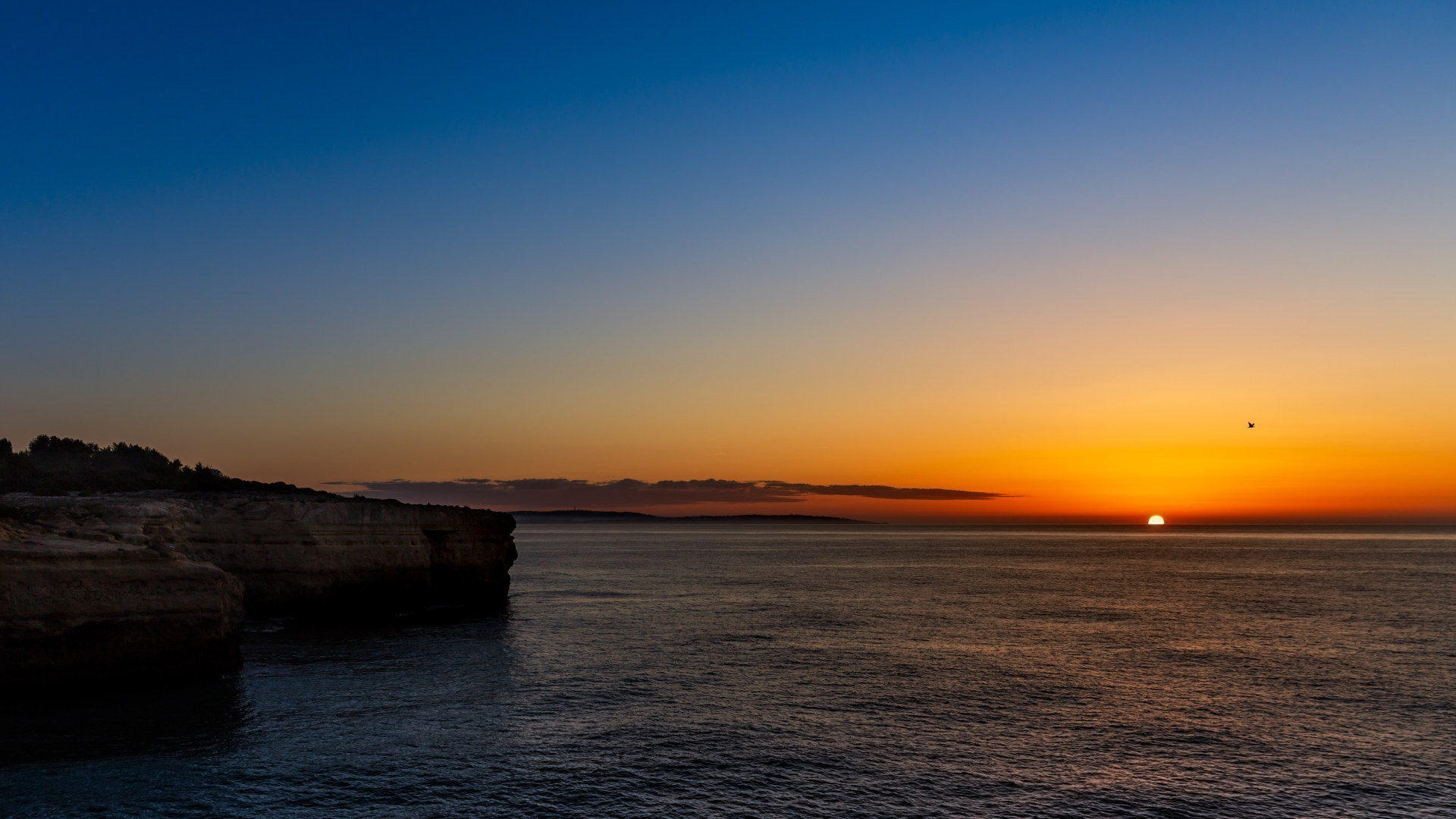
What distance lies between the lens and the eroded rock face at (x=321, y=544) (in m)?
39.1

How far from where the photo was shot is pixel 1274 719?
2328 centimetres

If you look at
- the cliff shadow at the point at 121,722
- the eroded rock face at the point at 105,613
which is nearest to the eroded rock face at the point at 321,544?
the eroded rock face at the point at 105,613

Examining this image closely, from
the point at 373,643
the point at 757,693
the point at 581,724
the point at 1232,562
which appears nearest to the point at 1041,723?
the point at 757,693

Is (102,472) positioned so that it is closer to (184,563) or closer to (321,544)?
(321,544)

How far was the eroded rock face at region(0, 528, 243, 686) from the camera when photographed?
23.0 m

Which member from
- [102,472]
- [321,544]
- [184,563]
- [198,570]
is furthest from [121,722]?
[102,472]

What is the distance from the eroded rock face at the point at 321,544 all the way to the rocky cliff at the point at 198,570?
2.6 inches

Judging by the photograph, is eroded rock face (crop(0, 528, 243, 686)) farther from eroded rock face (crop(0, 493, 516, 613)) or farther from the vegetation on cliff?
the vegetation on cliff

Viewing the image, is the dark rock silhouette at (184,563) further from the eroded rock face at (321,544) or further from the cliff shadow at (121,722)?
the cliff shadow at (121,722)

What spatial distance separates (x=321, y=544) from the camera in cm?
4416

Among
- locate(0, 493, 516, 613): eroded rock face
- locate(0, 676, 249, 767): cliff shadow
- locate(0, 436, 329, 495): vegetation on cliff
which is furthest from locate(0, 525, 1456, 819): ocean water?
locate(0, 436, 329, 495): vegetation on cliff

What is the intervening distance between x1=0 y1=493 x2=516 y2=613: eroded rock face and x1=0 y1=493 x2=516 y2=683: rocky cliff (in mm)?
65

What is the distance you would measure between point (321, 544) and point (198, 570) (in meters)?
18.6

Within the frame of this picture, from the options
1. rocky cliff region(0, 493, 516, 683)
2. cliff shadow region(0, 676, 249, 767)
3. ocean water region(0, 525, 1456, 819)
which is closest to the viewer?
ocean water region(0, 525, 1456, 819)
